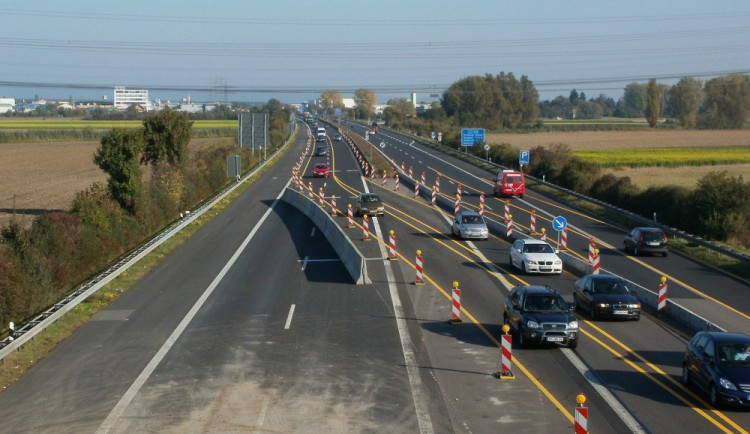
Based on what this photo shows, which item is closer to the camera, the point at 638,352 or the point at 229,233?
the point at 638,352

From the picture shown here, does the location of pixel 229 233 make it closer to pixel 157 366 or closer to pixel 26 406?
pixel 157 366

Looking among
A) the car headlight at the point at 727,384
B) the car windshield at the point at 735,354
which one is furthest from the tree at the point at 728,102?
the car headlight at the point at 727,384

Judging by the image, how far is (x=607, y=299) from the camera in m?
23.9

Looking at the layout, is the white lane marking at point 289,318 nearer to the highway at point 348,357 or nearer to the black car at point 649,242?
the highway at point 348,357

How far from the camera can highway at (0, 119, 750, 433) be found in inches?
610

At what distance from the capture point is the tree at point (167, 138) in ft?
178

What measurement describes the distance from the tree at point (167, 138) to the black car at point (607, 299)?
3505cm

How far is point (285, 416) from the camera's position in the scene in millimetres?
15469

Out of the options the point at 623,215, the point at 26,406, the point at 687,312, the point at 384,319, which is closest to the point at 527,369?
the point at 384,319

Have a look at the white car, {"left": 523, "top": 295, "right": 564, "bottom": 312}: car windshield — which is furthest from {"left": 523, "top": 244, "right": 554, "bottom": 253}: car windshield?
{"left": 523, "top": 295, "right": 564, "bottom": 312}: car windshield

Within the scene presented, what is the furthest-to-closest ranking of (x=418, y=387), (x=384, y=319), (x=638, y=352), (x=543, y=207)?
1. (x=543, y=207)
2. (x=384, y=319)
3. (x=638, y=352)
4. (x=418, y=387)

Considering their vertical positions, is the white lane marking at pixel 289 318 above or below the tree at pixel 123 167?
below

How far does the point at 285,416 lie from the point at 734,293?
64.4 feet

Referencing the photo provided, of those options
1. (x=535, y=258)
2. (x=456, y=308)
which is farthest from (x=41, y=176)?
(x=456, y=308)
